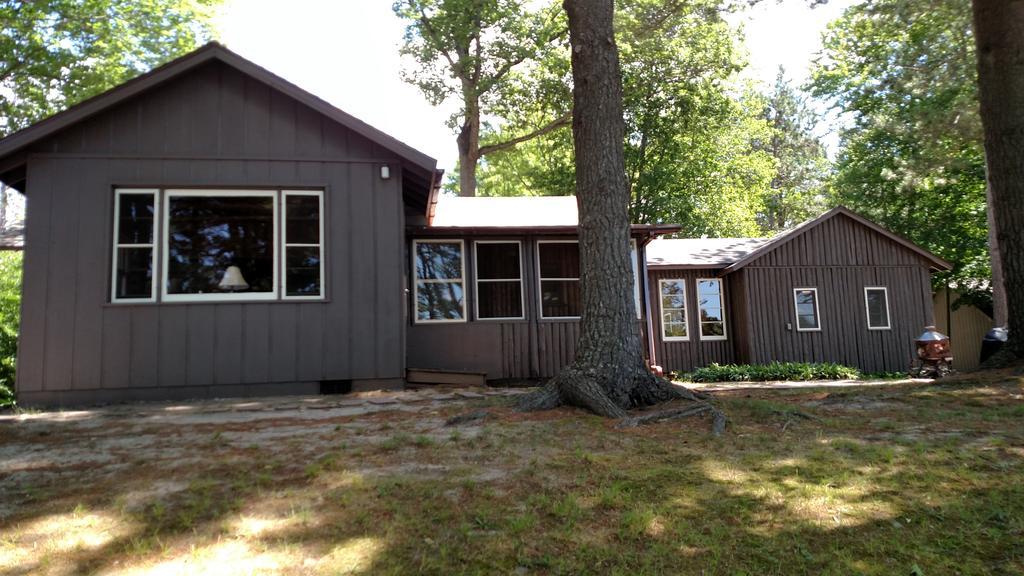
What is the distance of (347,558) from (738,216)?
29520 mm

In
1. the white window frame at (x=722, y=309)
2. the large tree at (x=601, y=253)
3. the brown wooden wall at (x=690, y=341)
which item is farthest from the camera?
the white window frame at (x=722, y=309)

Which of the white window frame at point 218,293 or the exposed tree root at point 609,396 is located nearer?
the exposed tree root at point 609,396

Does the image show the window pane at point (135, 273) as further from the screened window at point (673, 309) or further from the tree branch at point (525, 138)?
the tree branch at point (525, 138)

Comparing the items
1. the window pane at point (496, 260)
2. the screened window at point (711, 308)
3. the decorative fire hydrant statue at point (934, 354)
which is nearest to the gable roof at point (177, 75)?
the window pane at point (496, 260)

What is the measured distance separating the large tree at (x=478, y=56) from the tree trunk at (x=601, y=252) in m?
17.6

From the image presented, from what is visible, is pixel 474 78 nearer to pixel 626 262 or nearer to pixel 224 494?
pixel 626 262

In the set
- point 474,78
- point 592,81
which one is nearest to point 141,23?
point 474,78

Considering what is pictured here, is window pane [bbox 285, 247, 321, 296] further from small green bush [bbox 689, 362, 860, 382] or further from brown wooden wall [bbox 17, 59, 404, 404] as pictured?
small green bush [bbox 689, 362, 860, 382]

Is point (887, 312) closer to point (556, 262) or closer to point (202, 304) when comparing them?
point (556, 262)

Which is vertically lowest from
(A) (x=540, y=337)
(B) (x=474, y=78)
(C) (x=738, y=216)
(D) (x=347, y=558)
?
(D) (x=347, y=558)

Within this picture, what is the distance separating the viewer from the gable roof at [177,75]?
8.11 meters

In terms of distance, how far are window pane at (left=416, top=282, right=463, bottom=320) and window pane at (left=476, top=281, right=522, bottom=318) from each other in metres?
0.49

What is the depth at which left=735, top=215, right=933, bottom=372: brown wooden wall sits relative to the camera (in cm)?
1633

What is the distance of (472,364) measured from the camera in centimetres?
1185
